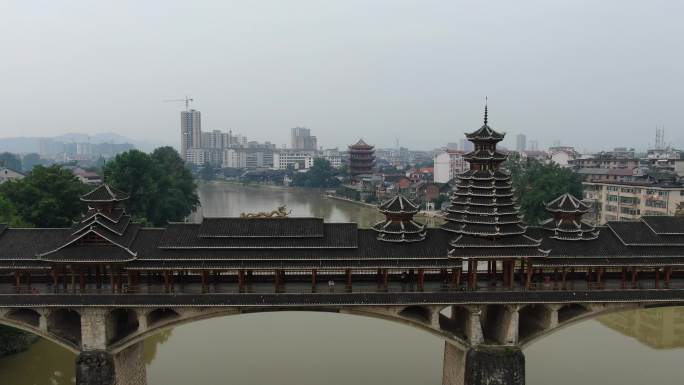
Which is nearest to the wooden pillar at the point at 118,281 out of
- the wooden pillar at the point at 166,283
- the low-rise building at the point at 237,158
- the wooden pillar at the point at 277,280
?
the wooden pillar at the point at 166,283

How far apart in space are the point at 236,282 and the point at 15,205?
18.6 metres

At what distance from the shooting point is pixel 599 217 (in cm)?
5128

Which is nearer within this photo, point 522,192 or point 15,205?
point 15,205

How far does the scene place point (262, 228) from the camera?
19.0 metres

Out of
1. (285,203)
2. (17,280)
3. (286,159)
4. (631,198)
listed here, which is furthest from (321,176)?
(17,280)

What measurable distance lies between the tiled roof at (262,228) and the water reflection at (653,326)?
60.2 ft

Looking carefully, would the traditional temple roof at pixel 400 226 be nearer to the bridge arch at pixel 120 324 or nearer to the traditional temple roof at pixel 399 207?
the traditional temple roof at pixel 399 207

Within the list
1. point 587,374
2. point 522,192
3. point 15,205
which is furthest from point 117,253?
point 522,192

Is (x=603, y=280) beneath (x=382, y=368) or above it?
above

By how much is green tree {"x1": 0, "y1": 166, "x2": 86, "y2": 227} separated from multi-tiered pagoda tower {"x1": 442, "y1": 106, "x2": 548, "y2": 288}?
936 inches

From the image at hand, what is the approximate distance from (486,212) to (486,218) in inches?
10.2

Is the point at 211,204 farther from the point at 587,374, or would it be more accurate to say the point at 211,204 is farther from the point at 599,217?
the point at 587,374

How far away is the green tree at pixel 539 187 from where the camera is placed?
150ft

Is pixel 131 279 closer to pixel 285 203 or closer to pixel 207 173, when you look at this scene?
pixel 285 203
